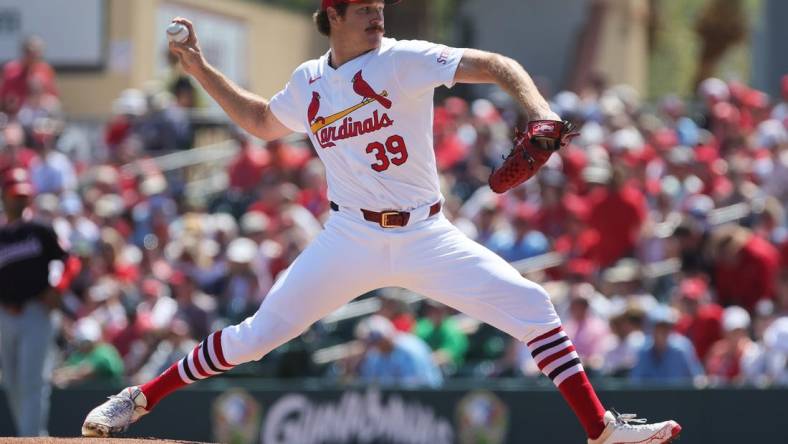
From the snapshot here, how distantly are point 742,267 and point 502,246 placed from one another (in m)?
2.09

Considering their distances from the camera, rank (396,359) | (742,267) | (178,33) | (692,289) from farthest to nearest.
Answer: (742,267) < (396,359) < (692,289) < (178,33)

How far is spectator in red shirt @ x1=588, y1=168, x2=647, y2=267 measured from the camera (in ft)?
39.0

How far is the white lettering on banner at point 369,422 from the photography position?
1065 cm

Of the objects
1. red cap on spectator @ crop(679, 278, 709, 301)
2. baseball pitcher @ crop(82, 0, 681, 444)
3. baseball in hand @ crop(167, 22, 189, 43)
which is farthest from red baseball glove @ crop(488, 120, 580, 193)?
red cap on spectator @ crop(679, 278, 709, 301)

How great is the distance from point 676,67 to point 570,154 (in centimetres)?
2206

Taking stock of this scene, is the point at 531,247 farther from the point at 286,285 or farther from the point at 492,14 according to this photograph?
the point at 492,14

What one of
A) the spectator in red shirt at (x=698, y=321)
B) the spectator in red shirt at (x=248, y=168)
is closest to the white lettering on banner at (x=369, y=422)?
the spectator in red shirt at (x=698, y=321)

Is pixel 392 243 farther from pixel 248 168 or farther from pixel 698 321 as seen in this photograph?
pixel 248 168

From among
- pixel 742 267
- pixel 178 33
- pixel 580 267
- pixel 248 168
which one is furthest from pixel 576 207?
pixel 178 33

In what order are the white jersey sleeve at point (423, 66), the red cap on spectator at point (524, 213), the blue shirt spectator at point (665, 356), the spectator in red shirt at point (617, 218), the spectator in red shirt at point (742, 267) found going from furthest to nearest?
1. the red cap on spectator at point (524, 213)
2. the spectator in red shirt at point (617, 218)
3. the spectator in red shirt at point (742, 267)
4. the blue shirt spectator at point (665, 356)
5. the white jersey sleeve at point (423, 66)

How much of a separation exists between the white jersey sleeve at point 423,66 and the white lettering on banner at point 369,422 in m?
5.39

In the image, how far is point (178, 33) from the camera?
6.23 meters

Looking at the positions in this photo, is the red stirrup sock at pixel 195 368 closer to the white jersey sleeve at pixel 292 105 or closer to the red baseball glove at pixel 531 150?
the white jersey sleeve at pixel 292 105

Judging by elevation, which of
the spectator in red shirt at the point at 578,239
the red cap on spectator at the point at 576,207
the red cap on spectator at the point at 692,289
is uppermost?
the red cap on spectator at the point at 576,207
